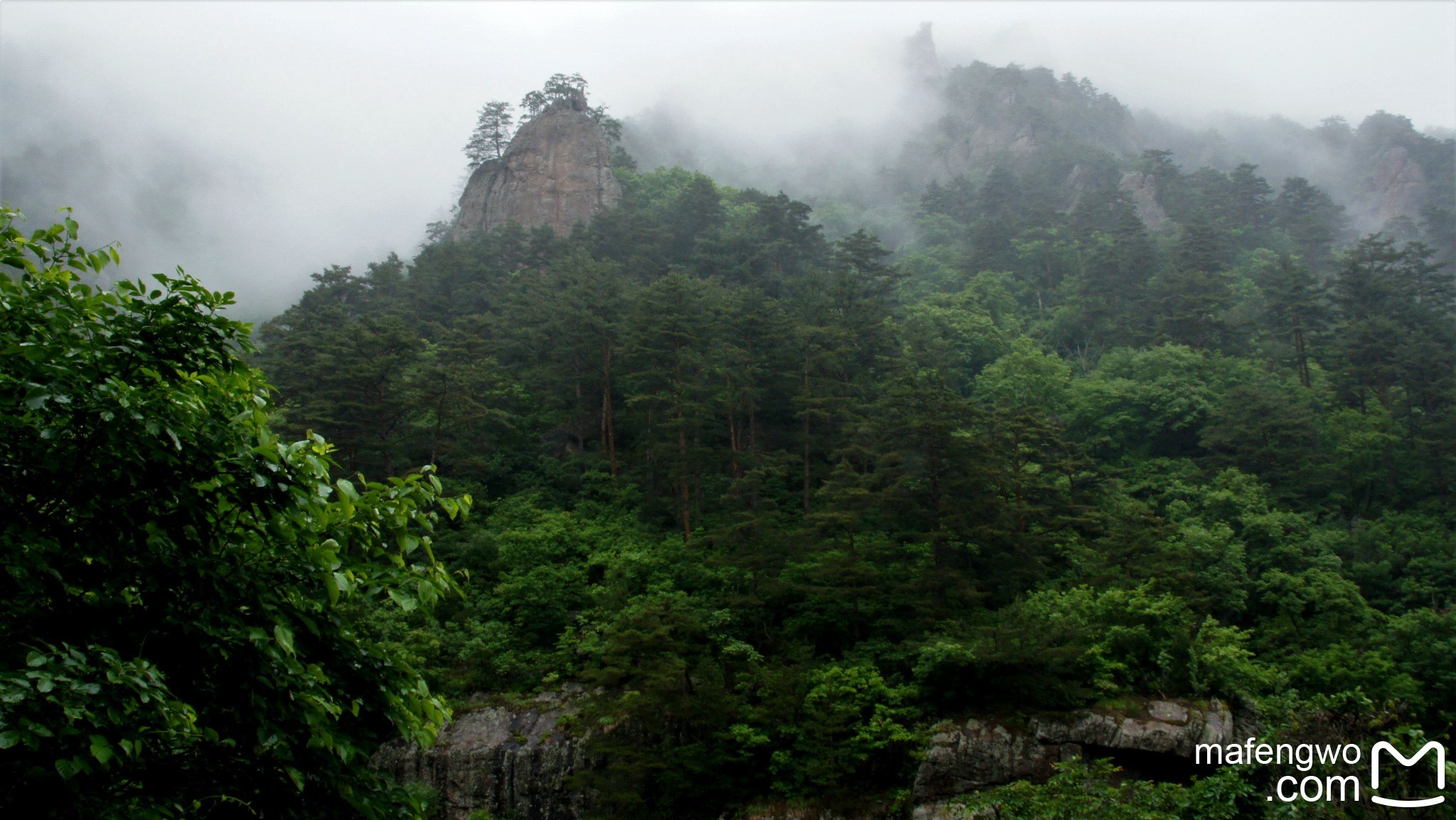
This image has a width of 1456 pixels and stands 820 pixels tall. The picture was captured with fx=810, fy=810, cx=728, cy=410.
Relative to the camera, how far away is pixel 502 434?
28125 millimetres

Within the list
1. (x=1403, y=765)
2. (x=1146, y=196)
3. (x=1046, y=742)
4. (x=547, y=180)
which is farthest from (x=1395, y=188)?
(x=1403, y=765)

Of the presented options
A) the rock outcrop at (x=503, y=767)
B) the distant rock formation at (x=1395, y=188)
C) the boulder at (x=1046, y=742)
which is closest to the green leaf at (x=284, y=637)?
the boulder at (x=1046, y=742)

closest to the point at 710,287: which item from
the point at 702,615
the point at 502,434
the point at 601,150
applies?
the point at 502,434

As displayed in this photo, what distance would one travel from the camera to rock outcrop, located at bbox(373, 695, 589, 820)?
16.6 m

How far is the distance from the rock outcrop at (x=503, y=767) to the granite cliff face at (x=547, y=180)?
136 ft

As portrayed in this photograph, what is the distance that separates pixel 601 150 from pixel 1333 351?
1824 inches

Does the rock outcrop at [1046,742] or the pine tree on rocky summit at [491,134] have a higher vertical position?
the pine tree on rocky summit at [491,134]

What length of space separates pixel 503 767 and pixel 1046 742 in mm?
10904

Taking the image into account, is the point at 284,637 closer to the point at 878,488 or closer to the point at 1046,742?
the point at 1046,742

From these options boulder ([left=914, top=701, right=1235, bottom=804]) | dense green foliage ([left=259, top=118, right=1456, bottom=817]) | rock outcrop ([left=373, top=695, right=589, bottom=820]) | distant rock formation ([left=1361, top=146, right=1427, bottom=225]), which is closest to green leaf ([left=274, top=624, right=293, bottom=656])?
dense green foliage ([left=259, top=118, right=1456, bottom=817])

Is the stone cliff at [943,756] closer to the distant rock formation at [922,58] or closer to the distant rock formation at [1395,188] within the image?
the distant rock formation at [1395,188]

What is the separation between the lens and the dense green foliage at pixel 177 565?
12.2ft

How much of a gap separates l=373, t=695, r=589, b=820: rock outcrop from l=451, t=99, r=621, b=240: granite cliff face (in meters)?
41.4

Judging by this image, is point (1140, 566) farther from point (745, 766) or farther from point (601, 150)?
point (601, 150)
